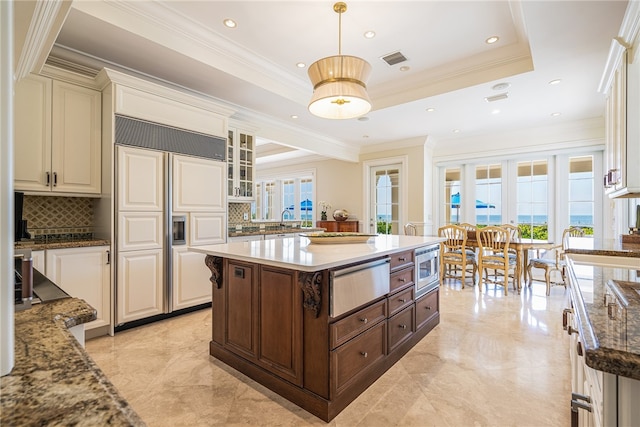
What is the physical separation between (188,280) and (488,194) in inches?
219

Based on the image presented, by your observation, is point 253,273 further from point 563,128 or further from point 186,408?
point 563,128

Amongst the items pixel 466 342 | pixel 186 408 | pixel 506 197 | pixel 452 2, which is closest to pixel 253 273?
pixel 186 408

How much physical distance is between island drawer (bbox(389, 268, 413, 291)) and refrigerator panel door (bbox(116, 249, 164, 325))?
7.74 feet

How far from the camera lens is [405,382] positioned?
212 cm

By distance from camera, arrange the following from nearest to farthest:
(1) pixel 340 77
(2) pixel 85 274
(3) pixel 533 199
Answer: (1) pixel 340 77 < (2) pixel 85 274 < (3) pixel 533 199

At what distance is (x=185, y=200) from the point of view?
3.38m

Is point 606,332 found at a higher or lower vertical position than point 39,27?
lower

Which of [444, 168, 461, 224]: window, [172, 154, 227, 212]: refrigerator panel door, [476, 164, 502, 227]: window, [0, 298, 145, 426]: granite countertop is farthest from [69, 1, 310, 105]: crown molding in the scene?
[476, 164, 502, 227]: window

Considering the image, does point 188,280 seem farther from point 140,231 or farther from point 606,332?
point 606,332

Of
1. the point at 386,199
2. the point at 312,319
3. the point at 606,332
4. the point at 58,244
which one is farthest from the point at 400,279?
the point at 386,199

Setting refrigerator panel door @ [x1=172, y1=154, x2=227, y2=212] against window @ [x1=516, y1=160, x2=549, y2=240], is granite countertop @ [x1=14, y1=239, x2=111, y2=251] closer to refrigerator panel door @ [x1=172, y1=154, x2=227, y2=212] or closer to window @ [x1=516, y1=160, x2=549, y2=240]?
refrigerator panel door @ [x1=172, y1=154, x2=227, y2=212]

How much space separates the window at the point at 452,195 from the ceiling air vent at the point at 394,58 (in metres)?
3.59

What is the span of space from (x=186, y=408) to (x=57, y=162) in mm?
2462

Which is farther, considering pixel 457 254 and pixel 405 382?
pixel 457 254
